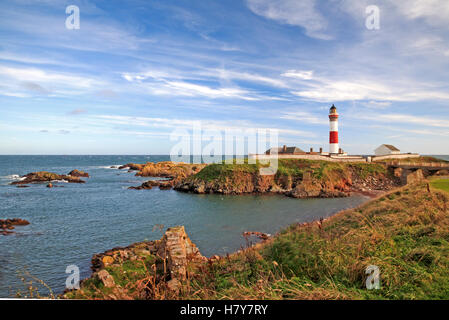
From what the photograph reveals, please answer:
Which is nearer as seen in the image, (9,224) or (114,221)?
(9,224)

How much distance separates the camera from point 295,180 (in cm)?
4112

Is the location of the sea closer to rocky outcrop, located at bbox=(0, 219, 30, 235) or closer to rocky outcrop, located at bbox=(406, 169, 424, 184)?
rocky outcrop, located at bbox=(0, 219, 30, 235)

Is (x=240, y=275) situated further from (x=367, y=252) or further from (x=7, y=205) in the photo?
(x=7, y=205)

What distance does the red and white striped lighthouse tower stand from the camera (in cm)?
5056

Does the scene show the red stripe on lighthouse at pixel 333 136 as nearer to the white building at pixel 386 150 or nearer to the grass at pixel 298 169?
the grass at pixel 298 169

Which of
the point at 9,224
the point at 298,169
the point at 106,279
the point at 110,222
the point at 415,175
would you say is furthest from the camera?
the point at 298,169

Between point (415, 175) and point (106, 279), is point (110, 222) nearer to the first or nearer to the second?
point (106, 279)

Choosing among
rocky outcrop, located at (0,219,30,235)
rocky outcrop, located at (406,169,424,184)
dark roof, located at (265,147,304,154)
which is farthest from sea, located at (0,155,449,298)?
dark roof, located at (265,147,304,154)

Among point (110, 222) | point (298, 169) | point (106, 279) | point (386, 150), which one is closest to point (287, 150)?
point (298, 169)

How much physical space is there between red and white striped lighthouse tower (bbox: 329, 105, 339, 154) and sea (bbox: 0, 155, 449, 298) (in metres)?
21.3

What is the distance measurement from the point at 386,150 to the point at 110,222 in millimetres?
67617
